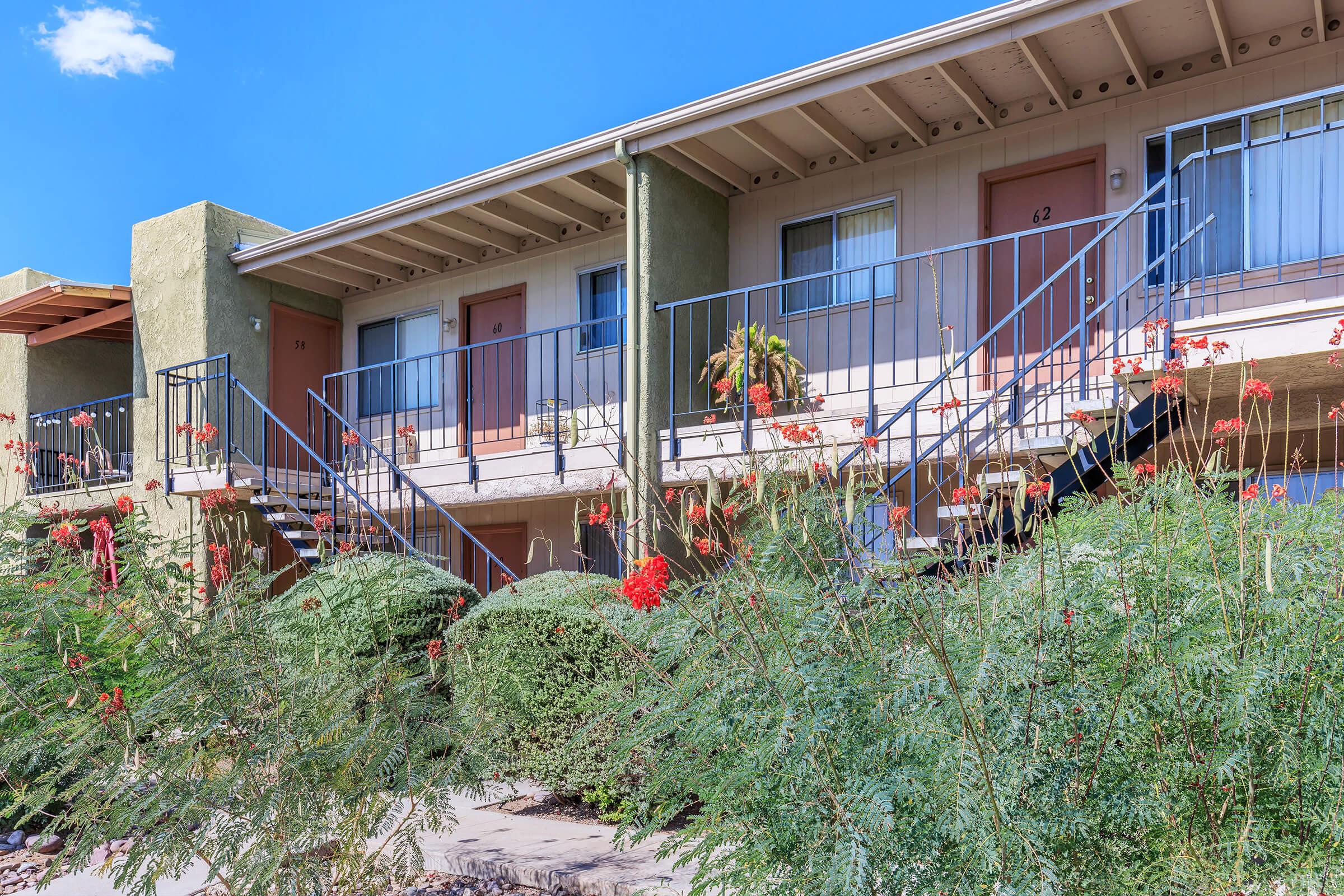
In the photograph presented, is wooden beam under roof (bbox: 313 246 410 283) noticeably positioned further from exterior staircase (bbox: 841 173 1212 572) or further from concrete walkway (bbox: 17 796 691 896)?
concrete walkway (bbox: 17 796 691 896)

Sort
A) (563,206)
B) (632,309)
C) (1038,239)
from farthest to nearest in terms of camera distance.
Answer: (563,206)
(632,309)
(1038,239)

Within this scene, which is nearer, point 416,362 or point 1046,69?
point 1046,69

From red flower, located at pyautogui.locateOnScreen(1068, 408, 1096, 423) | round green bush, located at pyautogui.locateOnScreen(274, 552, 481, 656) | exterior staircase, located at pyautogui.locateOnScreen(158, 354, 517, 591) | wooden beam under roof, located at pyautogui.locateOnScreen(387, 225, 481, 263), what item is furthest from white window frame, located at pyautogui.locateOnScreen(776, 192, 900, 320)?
round green bush, located at pyautogui.locateOnScreen(274, 552, 481, 656)

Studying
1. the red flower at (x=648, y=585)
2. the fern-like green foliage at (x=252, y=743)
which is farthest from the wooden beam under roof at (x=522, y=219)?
the red flower at (x=648, y=585)

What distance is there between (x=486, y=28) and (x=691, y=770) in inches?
1249

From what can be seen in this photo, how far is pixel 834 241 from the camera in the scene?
913 cm

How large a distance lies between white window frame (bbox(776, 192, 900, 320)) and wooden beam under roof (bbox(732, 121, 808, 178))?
413 mm

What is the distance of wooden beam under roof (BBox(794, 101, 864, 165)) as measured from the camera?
8.05m

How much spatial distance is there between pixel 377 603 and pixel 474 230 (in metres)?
6.65

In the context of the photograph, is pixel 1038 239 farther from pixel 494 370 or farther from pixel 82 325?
pixel 82 325

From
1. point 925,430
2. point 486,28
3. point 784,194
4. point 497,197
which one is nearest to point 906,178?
point 784,194

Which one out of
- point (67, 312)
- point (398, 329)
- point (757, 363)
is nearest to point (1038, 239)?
point (757, 363)

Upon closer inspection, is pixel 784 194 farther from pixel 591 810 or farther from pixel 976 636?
pixel 976 636

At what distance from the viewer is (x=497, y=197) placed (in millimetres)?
9625
